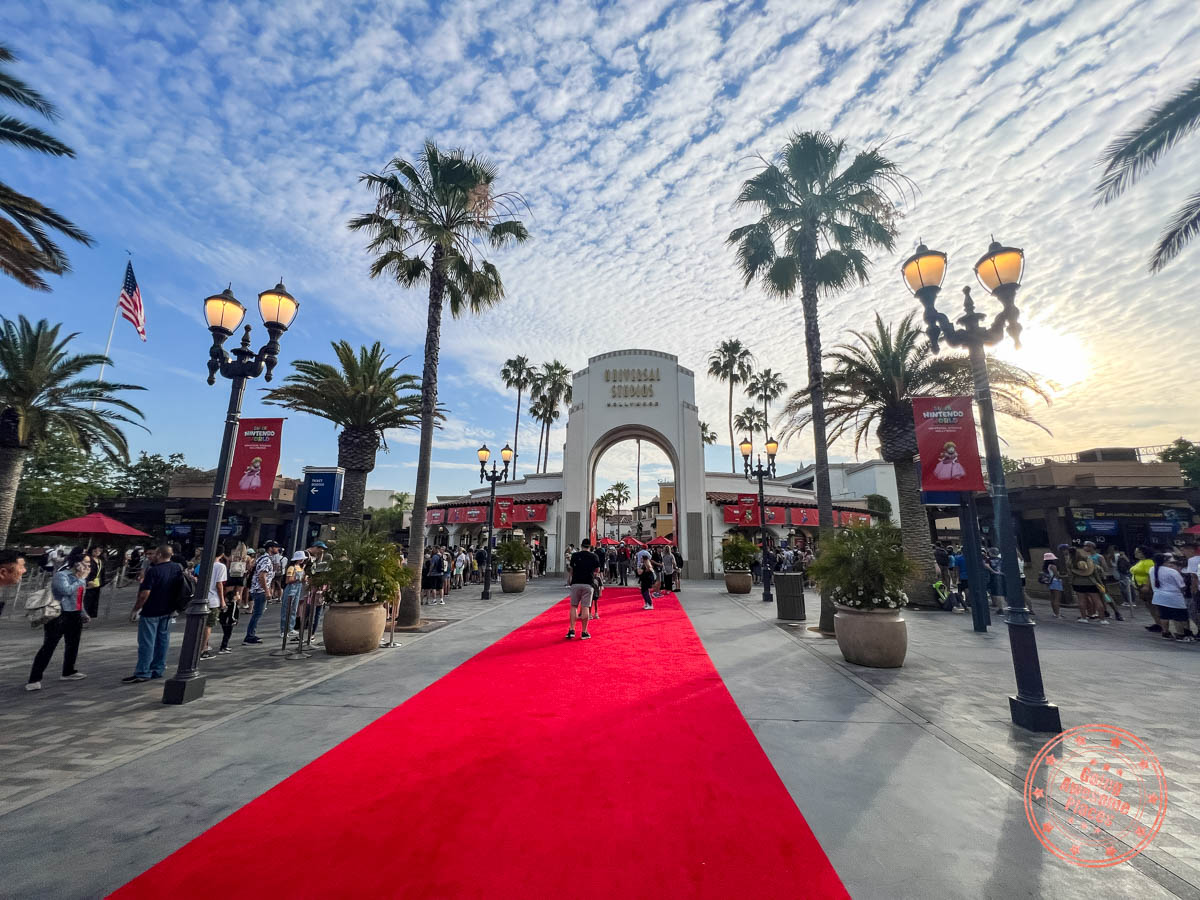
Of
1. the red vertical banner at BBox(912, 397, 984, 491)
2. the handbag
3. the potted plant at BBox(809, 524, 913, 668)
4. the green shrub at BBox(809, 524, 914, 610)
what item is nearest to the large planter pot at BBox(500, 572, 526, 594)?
the handbag

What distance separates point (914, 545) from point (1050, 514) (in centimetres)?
1236

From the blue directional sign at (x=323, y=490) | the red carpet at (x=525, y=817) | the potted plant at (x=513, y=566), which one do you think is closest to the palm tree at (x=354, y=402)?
the blue directional sign at (x=323, y=490)

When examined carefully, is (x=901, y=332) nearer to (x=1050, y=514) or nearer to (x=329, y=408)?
(x=1050, y=514)

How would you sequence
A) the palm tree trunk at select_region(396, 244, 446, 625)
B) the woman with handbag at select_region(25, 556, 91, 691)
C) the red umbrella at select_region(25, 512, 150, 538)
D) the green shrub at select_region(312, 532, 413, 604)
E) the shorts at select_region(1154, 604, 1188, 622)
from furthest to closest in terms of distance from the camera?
the red umbrella at select_region(25, 512, 150, 538)
the palm tree trunk at select_region(396, 244, 446, 625)
the shorts at select_region(1154, 604, 1188, 622)
the green shrub at select_region(312, 532, 413, 604)
the woman with handbag at select_region(25, 556, 91, 691)

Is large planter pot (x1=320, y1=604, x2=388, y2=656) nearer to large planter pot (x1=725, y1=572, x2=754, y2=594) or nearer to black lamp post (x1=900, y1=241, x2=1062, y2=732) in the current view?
black lamp post (x1=900, y1=241, x2=1062, y2=732)

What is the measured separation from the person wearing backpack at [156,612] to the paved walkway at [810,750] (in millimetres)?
430

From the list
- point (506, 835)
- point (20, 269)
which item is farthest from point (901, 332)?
point (20, 269)

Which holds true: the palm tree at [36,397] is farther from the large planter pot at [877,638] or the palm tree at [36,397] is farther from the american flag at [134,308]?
the large planter pot at [877,638]

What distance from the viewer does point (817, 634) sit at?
9828 millimetres

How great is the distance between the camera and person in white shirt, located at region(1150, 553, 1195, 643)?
9.98 m

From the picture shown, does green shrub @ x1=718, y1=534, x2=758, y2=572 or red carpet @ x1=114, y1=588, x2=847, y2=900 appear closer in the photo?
red carpet @ x1=114, y1=588, x2=847, y2=900

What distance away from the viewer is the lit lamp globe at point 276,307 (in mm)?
7207

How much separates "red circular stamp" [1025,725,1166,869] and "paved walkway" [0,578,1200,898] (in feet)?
0.33

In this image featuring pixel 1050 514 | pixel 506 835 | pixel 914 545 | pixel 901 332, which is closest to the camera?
pixel 506 835
